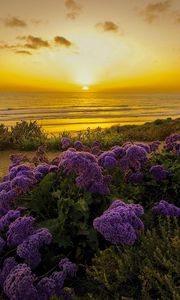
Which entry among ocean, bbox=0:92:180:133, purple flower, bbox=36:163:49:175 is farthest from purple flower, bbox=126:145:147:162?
ocean, bbox=0:92:180:133

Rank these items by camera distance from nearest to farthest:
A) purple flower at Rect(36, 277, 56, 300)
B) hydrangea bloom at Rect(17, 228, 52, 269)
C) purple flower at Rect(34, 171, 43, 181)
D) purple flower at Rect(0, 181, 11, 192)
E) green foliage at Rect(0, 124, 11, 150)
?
purple flower at Rect(36, 277, 56, 300) < hydrangea bloom at Rect(17, 228, 52, 269) < purple flower at Rect(0, 181, 11, 192) < purple flower at Rect(34, 171, 43, 181) < green foliage at Rect(0, 124, 11, 150)

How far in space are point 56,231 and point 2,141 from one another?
915 cm

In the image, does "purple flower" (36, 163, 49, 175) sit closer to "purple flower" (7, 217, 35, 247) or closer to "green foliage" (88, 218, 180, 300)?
"purple flower" (7, 217, 35, 247)

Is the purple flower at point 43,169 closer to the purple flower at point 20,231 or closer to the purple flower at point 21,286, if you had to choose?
the purple flower at point 20,231

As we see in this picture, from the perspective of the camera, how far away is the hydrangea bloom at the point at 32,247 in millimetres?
3051

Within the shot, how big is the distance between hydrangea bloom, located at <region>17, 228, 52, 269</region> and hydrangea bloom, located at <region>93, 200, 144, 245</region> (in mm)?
535

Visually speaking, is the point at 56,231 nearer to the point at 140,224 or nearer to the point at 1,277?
the point at 1,277

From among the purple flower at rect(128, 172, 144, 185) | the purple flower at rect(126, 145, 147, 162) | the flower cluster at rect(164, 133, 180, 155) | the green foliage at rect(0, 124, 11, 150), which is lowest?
the green foliage at rect(0, 124, 11, 150)

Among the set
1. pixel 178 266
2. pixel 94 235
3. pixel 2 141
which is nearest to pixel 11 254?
pixel 94 235

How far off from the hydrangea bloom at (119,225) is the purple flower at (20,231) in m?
0.70

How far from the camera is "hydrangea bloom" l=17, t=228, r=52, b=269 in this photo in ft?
10.0

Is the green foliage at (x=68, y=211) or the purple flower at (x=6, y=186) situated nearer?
→ the green foliage at (x=68, y=211)

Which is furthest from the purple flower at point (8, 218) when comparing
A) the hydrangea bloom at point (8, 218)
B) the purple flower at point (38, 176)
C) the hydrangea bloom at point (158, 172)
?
the hydrangea bloom at point (158, 172)

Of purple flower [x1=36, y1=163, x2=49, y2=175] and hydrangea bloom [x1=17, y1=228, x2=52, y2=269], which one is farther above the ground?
purple flower [x1=36, y1=163, x2=49, y2=175]
